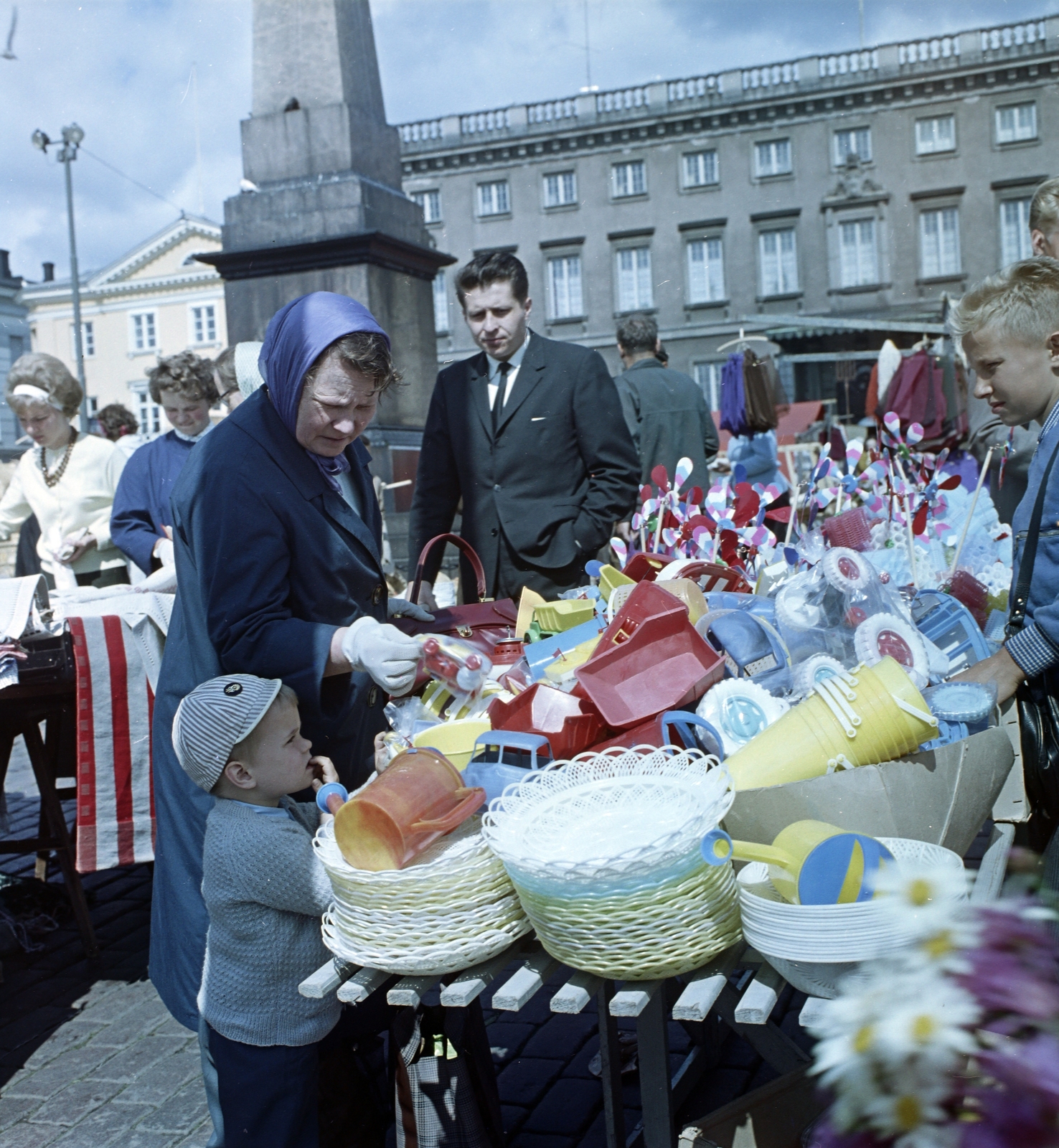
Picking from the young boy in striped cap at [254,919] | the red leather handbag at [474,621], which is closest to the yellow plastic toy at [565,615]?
the red leather handbag at [474,621]

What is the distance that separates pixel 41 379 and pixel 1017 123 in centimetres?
3230

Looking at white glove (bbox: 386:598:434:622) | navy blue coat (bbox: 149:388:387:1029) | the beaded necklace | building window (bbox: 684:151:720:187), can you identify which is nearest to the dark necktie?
white glove (bbox: 386:598:434:622)

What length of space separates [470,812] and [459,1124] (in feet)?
2.43

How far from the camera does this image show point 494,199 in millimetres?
33469

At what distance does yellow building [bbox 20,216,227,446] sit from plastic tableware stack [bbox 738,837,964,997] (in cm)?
4408

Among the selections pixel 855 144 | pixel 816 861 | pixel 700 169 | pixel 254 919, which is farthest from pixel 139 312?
pixel 816 861

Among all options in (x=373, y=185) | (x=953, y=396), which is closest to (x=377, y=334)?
(x=373, y=185)

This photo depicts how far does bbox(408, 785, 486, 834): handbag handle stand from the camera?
1517mm

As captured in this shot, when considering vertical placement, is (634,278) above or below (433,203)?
below

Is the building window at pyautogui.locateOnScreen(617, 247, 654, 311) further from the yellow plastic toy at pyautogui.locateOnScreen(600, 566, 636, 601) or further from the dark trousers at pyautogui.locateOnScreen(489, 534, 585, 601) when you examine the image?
the yellow plastic toy at pyautogui.locateOnScreen(600, 566, 636, 601)

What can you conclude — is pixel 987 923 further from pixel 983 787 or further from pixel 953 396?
pixel 953 396

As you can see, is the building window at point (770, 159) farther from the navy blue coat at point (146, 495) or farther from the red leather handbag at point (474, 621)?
the red leather handbag at point (474, 621)

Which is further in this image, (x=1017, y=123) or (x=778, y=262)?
(x=778, y=262)

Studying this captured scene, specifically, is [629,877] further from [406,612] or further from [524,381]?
[524,381]
